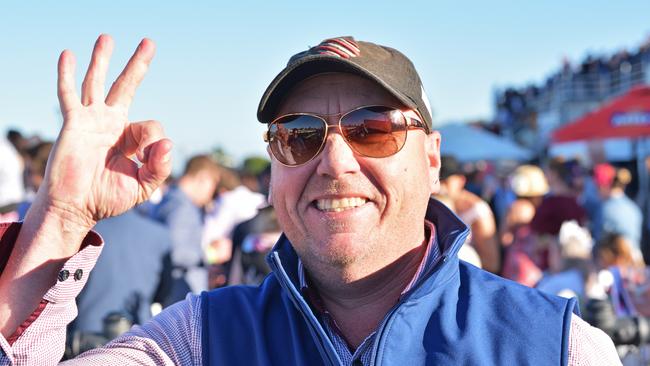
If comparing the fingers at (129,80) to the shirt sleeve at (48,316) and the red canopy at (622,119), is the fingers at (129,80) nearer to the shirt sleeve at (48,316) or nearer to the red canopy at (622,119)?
the shirt sleeve at (48,316)

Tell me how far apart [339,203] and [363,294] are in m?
0.26

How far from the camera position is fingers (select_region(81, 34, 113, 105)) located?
1.79 metres

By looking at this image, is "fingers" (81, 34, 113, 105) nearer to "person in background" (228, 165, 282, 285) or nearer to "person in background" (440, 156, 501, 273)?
"person in background" (228, 165, 282, 285)

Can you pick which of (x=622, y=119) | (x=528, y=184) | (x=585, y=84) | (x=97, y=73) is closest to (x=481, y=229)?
(x=528, y=184)

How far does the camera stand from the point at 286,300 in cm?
197

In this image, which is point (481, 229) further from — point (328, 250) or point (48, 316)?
point (48, 316)

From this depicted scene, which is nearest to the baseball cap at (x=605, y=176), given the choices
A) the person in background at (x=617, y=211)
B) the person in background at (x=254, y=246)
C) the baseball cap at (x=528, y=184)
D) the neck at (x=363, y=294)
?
the person in background at (x=617, y=211)

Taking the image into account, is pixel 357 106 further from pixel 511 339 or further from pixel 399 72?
pixel 511 339

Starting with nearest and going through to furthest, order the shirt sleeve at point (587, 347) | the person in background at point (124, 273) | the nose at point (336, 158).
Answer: the shirt sleeve at point (587, 347) → the nose at point (336, 158) → the person in background at point (124, 273)

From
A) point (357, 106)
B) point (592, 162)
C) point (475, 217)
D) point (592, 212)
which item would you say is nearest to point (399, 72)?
point (357, 106)

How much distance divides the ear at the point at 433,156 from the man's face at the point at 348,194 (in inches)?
4.3

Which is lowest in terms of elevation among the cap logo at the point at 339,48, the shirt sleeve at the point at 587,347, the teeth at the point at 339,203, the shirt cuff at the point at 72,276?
the shirt sleeve at the point at 587,347

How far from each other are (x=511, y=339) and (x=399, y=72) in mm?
745

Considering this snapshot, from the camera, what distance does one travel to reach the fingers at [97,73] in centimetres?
179
